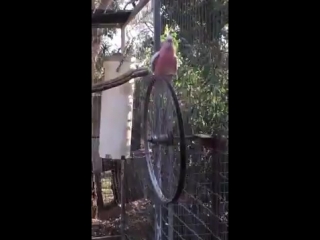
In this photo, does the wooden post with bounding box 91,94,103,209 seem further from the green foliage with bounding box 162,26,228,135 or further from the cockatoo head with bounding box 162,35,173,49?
the cockatoo head with bounding box 162,35,173,49

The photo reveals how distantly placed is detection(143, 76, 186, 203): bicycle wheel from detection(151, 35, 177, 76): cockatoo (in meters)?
0.04

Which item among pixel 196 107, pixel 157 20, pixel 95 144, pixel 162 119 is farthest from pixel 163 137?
pixel 95 144

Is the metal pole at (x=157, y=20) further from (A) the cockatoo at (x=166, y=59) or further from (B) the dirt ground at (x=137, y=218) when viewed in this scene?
(B) the dirt ground at (x=137, y=218)

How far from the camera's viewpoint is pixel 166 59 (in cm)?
111

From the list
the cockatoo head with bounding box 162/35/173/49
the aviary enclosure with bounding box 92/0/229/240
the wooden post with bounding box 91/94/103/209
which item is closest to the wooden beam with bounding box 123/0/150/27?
the aviary enclosure with bounding box 92/0/229/240

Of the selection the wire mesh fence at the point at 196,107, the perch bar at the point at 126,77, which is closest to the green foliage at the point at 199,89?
the wire mesh fence at the point at 196,107

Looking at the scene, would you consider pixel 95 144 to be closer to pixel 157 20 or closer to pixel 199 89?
pixel 199 89

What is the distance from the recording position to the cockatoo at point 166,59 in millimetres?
1092

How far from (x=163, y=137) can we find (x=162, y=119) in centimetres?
5

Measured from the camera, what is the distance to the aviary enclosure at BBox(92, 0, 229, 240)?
0.85 meters

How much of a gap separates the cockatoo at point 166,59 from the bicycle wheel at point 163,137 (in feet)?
0.12
